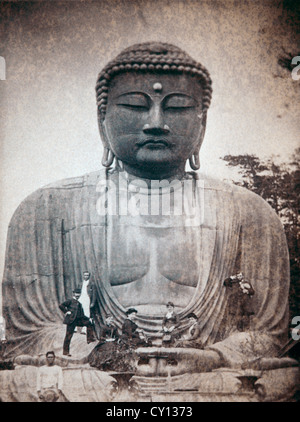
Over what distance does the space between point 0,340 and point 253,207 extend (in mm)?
2850

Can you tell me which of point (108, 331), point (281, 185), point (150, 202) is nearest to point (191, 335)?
point (108, 331)

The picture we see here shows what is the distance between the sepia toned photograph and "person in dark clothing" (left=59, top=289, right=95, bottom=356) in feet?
0.05

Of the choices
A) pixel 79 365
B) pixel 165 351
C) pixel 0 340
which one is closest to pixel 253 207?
pixel 165 351

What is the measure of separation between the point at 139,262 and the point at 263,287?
1.26 m

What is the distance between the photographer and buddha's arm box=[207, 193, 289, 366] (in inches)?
285

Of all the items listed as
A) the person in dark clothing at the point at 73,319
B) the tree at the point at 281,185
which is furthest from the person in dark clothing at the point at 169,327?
the tree at the point at 281,185

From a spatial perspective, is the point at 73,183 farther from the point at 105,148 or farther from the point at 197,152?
the point at 197,152

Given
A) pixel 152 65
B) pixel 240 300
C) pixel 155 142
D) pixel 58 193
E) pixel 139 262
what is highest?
pixel 152 65

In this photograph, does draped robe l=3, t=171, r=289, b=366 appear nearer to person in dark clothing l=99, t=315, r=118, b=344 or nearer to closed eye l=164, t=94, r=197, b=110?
person in dark clothing l=99, t=315, r=118, b=344

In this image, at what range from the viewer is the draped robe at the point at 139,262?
23.8 ft

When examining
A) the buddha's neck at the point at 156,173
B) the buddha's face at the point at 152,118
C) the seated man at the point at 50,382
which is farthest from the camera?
the buddha's neck at the point at 156,173

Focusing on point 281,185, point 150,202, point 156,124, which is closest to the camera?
point 156,124

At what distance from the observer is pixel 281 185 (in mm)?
7711

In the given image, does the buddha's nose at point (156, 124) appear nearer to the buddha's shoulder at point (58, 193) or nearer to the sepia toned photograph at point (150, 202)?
the sepia toned photograph at point (150, 202)
